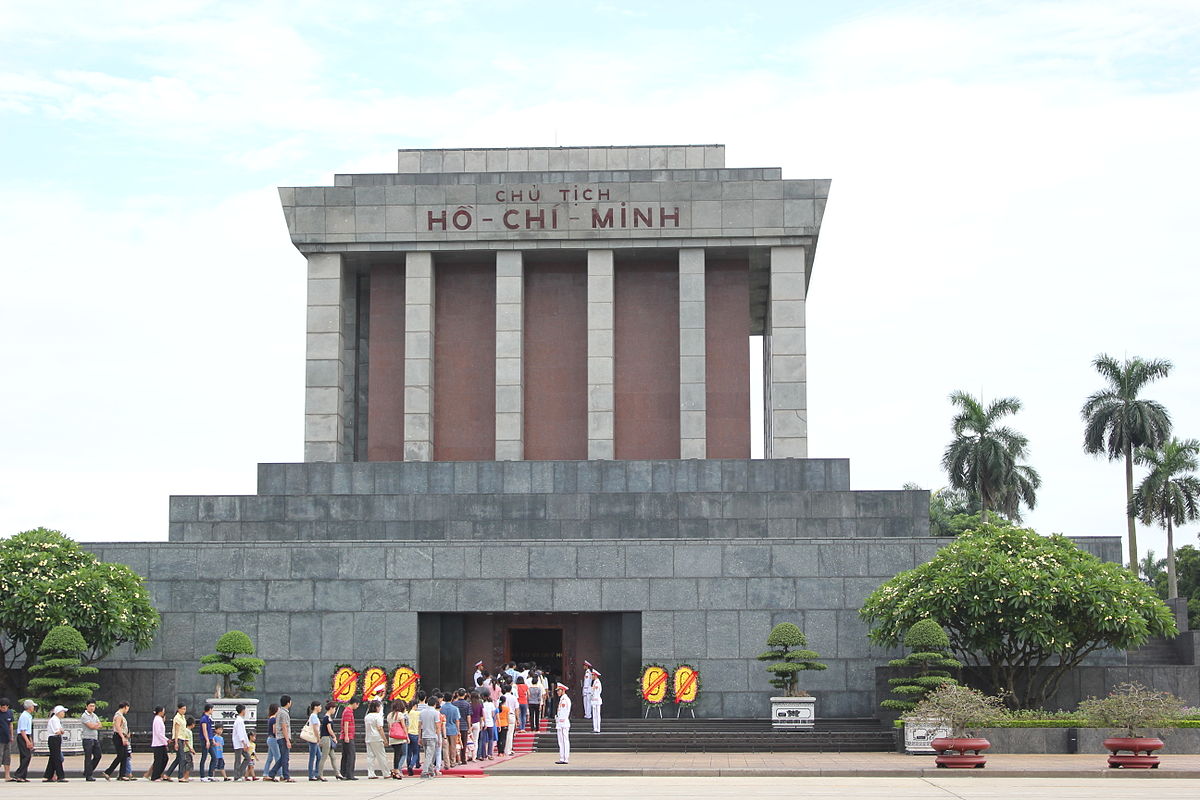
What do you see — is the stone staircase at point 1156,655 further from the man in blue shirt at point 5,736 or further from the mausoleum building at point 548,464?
the man in blue shirt at point 5,736

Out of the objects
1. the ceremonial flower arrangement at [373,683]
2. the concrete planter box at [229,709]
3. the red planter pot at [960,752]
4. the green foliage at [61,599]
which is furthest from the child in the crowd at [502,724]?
the red planter pot at [960,752]

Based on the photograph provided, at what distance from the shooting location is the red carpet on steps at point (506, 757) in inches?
1015

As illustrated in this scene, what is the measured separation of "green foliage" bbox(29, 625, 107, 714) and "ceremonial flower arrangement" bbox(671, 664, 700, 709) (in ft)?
38.1

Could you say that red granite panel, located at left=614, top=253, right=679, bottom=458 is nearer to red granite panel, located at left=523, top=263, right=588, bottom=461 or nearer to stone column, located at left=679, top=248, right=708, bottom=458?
stone column, located at left=679, top=248, right=708, bottom=458

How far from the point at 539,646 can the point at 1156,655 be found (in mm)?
14735

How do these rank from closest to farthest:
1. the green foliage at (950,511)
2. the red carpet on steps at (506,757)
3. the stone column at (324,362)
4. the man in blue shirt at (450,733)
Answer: the red carpet on steps at (506,757) → the man in blue shirt at (450,733) → the stone column at (324,362) → the green foliage at (950,511)

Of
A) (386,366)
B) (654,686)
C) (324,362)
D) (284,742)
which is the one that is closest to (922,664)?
(654,686)

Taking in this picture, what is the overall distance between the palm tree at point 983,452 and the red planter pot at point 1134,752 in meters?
43.0

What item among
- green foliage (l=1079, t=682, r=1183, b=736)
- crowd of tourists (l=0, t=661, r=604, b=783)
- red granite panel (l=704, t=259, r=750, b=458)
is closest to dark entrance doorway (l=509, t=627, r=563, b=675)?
crowd of tourists (l=0, t=661, r=604, b=783)

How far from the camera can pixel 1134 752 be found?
83.7 ft

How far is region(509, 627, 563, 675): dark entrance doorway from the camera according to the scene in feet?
116

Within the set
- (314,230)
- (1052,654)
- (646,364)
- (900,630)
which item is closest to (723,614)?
(900,630)

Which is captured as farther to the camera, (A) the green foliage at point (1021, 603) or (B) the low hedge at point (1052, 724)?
(A) the green foliage at point (1021, 603)

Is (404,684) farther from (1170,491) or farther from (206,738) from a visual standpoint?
(1170,491)
